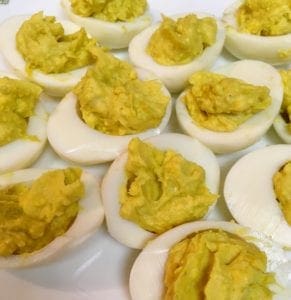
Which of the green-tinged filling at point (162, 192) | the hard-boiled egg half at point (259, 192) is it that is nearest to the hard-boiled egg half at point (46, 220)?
the green-tinged filling at point (162, 192)

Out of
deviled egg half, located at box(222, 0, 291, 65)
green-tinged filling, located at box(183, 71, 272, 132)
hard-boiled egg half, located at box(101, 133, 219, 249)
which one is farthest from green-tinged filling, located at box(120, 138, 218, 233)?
deviled egg half, located at box(222, 0, 291, 65)

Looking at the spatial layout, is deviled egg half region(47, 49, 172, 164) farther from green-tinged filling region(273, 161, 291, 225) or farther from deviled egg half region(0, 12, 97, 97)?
green-tinged filling region(273, 161, 291, 225)

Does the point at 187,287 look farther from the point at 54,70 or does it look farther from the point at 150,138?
the point at 54,70

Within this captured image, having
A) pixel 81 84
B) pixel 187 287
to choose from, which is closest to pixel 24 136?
pixel 81 84

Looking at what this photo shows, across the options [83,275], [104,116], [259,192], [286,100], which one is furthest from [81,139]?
[286,100]

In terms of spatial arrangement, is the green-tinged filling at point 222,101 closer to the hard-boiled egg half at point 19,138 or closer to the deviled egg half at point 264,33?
the deviled egg half at point 264,33

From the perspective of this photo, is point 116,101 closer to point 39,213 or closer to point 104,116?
point 104,116

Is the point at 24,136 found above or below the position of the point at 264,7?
below
